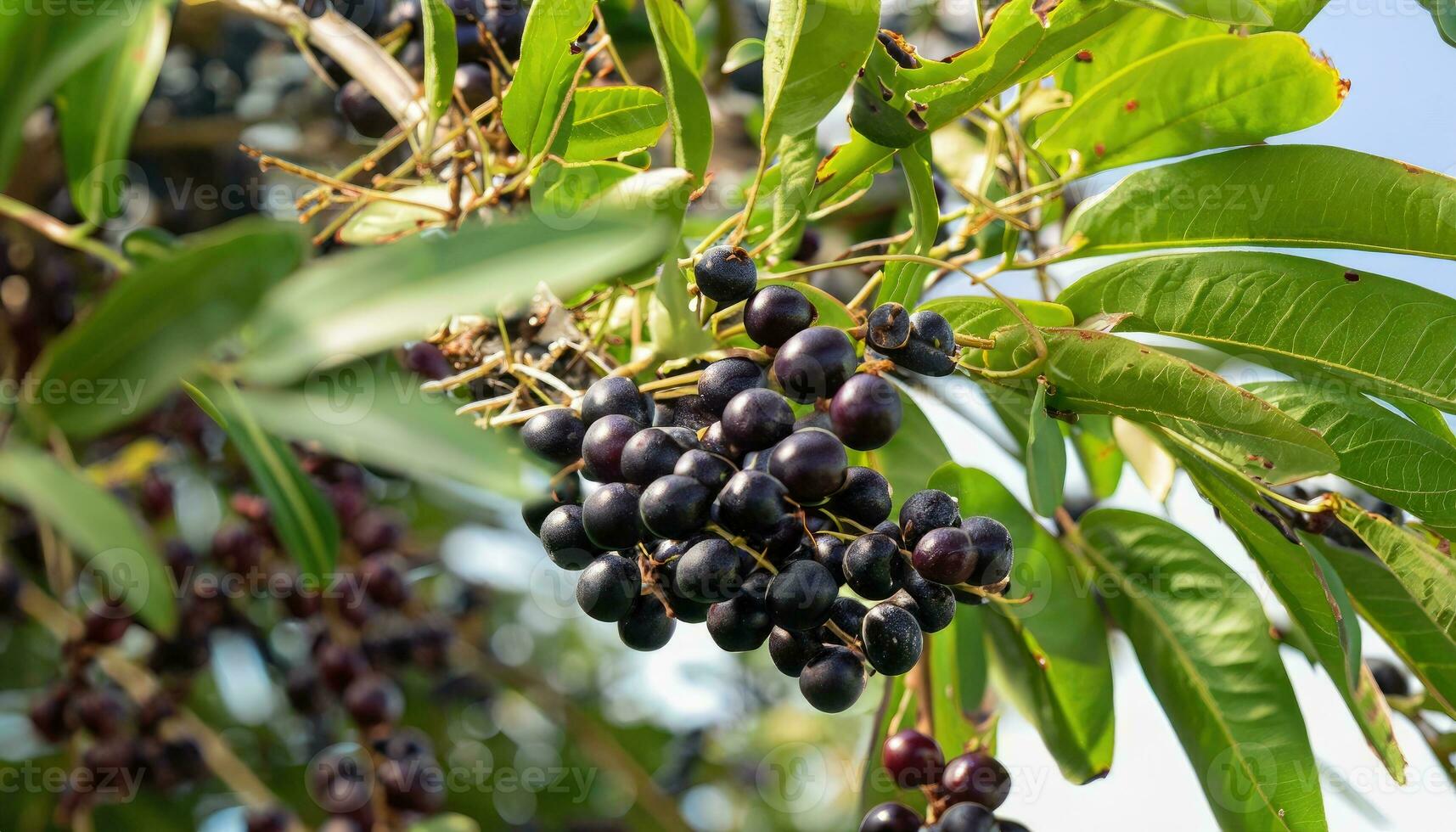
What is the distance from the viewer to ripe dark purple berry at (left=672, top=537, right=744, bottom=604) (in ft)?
2.73

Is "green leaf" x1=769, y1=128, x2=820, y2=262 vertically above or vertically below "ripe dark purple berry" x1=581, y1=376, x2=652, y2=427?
above

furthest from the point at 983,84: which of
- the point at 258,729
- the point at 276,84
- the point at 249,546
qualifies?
the point at 258,729

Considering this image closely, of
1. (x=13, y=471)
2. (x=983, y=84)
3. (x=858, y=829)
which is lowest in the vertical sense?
(x=858, y=829)

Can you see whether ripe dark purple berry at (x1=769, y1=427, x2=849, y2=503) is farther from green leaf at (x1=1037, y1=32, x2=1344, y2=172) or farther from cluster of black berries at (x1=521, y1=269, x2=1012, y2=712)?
green leaf at (x1=1037, y1=32, x2=1344, y2=172)

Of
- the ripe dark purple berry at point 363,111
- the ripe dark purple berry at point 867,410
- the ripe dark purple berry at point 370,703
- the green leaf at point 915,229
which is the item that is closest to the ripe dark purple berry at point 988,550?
the ripe dark purple berry at point 867,410

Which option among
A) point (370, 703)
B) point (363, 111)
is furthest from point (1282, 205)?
point (370, 703)

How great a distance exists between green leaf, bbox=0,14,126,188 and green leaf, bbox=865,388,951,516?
777 mm

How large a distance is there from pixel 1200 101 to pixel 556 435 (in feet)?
2.23

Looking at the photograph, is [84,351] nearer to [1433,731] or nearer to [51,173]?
[1433,731]

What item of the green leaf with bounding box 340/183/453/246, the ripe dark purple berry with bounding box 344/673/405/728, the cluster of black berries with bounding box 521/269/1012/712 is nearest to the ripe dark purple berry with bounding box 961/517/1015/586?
the cluster of black berries with bounding box 521/269/1012/712

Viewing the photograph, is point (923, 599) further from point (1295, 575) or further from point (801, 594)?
point (1295, 575)

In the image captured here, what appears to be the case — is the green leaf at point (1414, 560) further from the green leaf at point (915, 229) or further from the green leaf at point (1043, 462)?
the green leaf at point (915, 229)

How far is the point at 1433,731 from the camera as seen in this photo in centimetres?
149

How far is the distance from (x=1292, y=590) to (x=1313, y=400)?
18 centimetres
